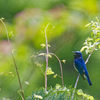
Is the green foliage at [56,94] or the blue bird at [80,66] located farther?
the blue bird at [80,66]

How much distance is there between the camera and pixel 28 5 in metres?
1.98

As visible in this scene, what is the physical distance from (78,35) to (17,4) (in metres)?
0.66

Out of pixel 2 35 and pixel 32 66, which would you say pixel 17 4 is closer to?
pixel 2 35

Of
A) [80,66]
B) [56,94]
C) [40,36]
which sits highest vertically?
[40,36]

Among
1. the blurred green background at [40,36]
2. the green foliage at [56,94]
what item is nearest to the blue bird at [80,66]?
the blurred green background at [40,36]

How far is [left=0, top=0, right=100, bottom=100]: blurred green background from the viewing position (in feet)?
5.37

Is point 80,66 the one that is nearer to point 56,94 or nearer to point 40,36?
point 40,36

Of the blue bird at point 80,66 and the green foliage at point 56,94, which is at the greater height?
the green foliage at point 56,94

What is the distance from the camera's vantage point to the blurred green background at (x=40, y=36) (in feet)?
5.37

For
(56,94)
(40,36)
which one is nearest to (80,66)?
(40,36)

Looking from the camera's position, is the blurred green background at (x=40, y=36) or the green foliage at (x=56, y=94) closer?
the green foliage at (x=56, y=94)

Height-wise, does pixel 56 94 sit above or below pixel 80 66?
above

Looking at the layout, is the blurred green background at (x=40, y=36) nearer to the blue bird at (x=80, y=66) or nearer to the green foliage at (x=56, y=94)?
the blue bird at (x=80, y=66)

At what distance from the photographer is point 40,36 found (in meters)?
1.65
